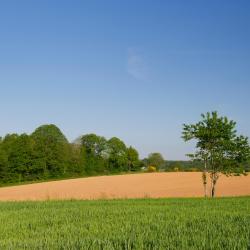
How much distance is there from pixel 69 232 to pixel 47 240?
1447 millimetres

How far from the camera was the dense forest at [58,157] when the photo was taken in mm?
72062

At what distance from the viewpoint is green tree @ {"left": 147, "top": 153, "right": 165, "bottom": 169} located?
4454 inches

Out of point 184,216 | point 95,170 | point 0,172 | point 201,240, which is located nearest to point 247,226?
point 201,240

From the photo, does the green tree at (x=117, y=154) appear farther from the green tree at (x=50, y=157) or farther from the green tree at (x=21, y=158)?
the green tree at (x=21, y=158)

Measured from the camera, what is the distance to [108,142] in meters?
104

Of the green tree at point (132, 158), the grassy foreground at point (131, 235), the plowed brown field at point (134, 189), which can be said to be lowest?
the grassy foreground at point (131, 235)

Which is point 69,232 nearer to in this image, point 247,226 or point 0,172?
point 247,226

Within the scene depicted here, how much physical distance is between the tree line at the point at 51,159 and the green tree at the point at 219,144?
42681mm

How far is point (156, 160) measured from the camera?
11588 centimetres

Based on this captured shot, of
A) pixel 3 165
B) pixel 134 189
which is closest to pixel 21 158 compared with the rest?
pixel 3 165

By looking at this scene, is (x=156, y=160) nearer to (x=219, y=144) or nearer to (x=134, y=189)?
(x=134, y=189)

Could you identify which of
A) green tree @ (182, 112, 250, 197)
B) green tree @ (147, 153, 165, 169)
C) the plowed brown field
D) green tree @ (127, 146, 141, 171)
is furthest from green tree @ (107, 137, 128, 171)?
green tree @ (182, 112, 250, 197)

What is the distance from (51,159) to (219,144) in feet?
156

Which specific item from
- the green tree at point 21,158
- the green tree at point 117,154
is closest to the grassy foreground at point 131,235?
the green tree at point 21,158
